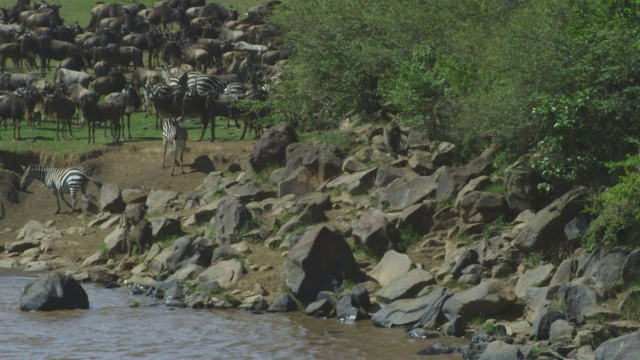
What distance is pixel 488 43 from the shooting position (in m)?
24.0

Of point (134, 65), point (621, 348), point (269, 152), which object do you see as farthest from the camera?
point (134, 65)

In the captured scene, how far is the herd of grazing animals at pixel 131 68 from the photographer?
3178cm

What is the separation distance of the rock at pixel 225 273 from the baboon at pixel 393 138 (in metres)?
4.69

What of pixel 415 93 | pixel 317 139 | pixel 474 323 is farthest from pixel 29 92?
pixel 474 323

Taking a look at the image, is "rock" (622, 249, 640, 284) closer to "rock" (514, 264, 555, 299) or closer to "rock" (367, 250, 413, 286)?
"rock" (514, 264, 555, 299)

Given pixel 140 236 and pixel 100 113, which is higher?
pixel 100 113

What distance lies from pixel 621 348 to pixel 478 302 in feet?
11.3

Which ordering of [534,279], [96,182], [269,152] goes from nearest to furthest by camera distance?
[534,279] → [269,152] → [96,182]

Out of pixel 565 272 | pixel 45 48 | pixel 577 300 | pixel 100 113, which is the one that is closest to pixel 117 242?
pixel 100 113

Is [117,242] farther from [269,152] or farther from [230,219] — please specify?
[269,152]

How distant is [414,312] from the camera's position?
59.7 feet

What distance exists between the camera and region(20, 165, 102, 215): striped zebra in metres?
28.2

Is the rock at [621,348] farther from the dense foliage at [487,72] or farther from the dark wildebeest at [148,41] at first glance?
the dark wildebeest at [148,41]

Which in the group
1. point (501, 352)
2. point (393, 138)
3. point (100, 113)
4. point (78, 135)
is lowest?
point (78, 135)
